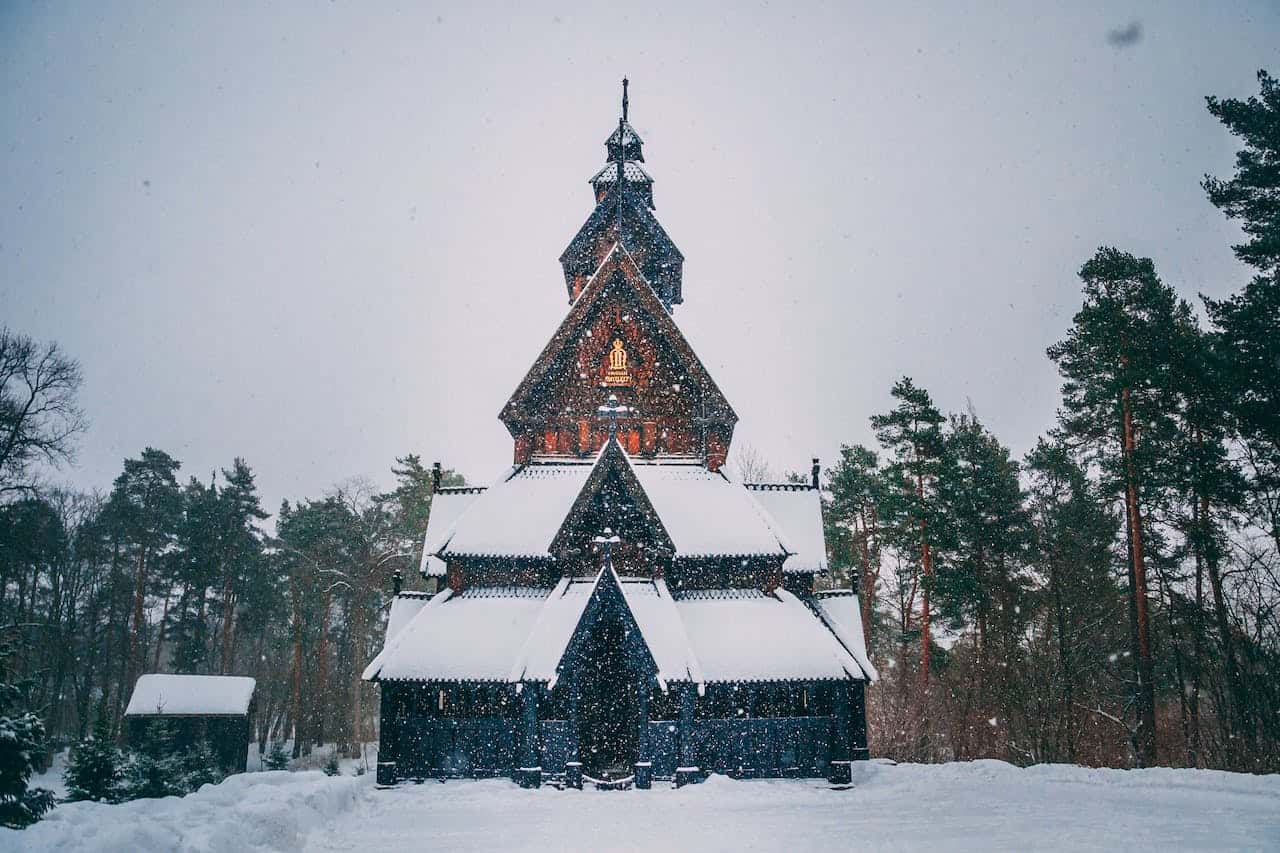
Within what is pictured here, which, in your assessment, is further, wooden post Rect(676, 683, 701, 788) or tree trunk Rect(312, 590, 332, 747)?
tree trunk Rect(312, 590, 332, 747)

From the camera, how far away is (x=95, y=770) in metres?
15.7

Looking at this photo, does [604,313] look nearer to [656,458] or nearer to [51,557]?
[656,458]

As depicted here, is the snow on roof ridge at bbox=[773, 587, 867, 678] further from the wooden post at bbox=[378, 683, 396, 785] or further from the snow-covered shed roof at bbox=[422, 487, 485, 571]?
the wooden post at bbox=[378, 683, 396, 785]

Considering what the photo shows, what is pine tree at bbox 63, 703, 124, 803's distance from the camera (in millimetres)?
15438

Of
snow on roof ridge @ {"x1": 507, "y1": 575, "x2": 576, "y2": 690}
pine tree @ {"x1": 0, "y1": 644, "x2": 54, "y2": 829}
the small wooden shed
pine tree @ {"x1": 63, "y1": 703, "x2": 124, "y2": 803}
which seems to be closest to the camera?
pine tree @ {"x1": 0, "y1": 644, "x2": 54, "y2": 829}

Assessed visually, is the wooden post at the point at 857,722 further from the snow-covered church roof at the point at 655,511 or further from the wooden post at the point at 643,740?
the wooden post at the point at 643,740

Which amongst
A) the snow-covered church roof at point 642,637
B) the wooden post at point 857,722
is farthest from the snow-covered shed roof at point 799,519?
the wooden post at point 857,722

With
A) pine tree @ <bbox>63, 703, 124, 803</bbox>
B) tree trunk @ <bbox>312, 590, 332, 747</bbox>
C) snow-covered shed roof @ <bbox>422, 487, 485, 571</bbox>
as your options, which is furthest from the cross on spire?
tree trunk @ <bbox>312, 590, 332, 747</bbox>

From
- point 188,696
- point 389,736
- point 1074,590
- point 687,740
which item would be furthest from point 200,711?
point 1074,590

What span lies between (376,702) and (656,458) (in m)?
35.5

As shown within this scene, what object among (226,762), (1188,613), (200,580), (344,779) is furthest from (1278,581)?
(200,580)

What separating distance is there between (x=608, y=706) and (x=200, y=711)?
2147 centimetres

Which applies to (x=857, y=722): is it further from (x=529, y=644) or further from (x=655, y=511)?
(x=529, y=644)

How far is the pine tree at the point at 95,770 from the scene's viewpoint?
50.6ft
